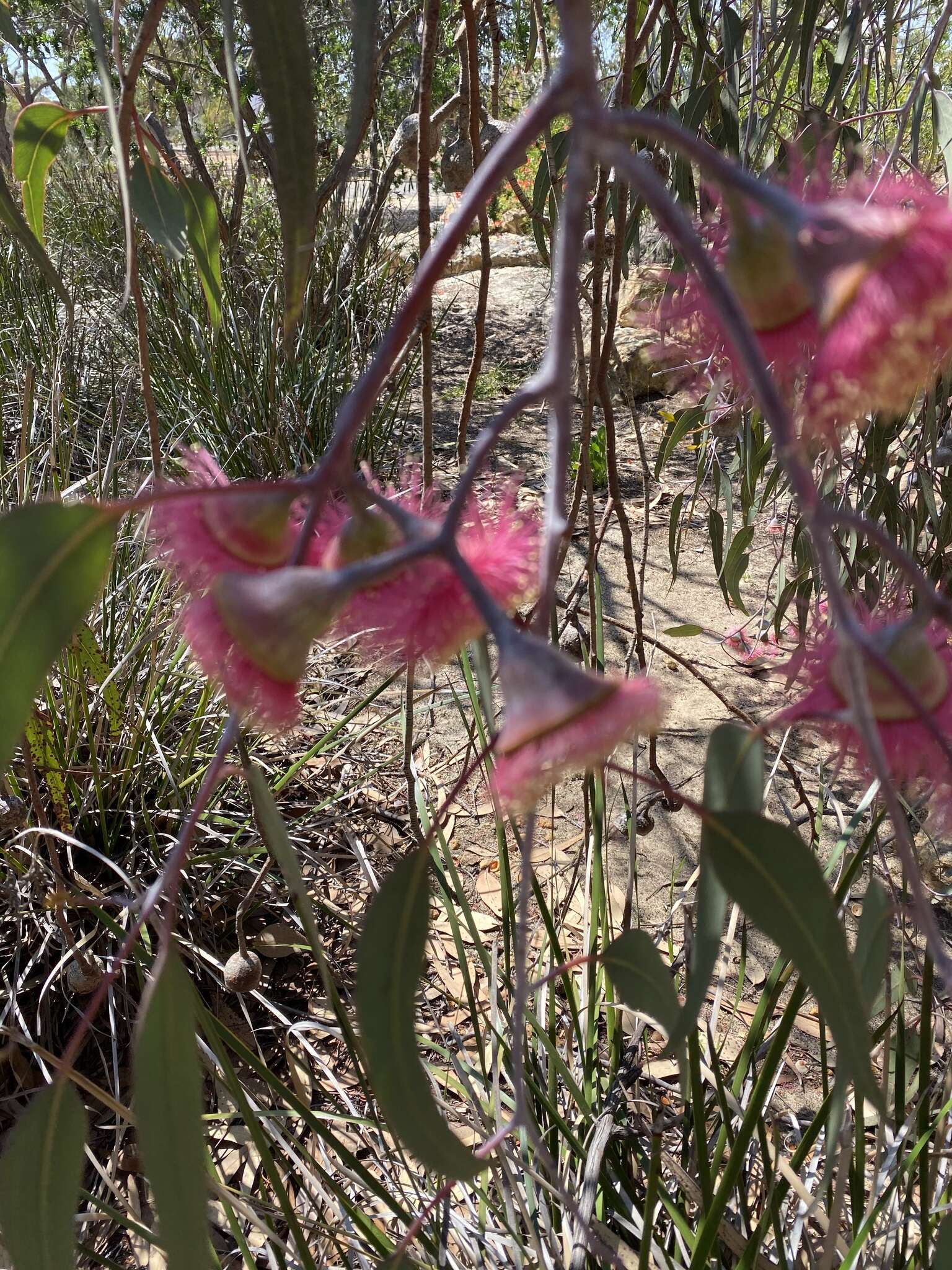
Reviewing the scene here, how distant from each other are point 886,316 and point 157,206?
0.47 metres

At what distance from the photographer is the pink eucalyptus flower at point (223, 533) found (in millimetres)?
276

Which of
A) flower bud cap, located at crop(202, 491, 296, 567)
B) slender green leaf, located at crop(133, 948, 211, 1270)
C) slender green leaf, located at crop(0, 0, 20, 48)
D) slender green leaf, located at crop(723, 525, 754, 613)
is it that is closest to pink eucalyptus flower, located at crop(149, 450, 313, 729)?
flower bud cap, located at crop(202, 491, 296, 567)

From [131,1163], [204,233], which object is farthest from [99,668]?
[204,233]

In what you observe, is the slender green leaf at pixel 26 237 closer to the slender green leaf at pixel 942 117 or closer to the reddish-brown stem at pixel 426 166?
the reddish-brown stem at pixel 426 166

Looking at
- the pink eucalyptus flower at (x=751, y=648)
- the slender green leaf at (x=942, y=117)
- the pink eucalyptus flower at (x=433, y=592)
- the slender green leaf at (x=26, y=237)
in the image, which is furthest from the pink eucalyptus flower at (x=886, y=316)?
the pink eucalyptus flower at (x=751, y=648)

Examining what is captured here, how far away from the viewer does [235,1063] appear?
1.05 metres

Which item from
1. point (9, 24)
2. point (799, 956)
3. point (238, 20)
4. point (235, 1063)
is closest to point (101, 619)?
point (235, 1063)

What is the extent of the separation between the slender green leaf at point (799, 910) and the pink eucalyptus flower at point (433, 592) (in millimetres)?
111

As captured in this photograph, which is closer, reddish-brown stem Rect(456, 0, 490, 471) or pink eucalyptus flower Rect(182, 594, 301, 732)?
pink eucalyptus flower Rect(182, 594, 301, 732)

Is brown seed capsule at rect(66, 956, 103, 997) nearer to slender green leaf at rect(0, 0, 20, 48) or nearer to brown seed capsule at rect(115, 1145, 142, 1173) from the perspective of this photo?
brown seed capsule at rect(115, 1145, 142, 1173)

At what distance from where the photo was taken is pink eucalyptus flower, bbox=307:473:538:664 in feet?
1.02

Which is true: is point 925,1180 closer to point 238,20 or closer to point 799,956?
point 799,956

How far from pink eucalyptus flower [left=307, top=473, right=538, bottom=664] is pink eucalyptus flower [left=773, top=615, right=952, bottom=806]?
0.11 metres

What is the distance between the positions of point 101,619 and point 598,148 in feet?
4.09
